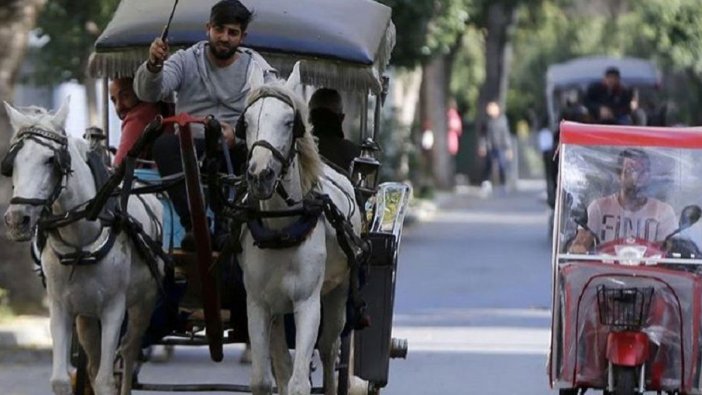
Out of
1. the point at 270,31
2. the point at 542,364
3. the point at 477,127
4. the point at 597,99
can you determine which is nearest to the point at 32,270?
the point at 542,364

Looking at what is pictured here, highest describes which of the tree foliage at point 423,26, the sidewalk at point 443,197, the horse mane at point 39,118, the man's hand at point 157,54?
the tree foliage at point 423,26

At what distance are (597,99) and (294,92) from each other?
1486cm

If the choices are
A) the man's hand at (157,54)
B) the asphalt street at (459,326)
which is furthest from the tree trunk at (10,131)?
the man's hand at (157,54)

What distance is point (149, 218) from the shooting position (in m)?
11.1

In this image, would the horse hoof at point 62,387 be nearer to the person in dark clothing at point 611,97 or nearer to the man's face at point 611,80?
the person in dark clothing at point 611,97

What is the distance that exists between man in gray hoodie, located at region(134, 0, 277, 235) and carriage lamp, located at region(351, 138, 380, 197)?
36.9 inches

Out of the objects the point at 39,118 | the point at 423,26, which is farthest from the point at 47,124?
the point at 423,26

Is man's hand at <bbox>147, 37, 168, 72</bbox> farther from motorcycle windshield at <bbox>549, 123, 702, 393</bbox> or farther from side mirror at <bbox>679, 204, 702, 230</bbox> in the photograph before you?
side mirror at <bbox>679, 204, 702, 230</bbox>

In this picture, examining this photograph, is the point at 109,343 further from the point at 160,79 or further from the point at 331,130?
the point at 331,130

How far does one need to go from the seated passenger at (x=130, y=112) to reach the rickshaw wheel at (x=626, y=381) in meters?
2.92

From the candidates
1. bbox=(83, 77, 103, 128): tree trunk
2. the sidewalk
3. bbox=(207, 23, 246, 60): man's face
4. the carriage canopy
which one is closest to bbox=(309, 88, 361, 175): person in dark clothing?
the carriage canopy

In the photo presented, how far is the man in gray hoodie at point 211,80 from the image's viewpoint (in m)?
10.8

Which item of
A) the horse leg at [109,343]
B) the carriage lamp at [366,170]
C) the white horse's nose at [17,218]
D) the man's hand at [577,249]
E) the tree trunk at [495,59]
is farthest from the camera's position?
the tree trunk at [495,59]

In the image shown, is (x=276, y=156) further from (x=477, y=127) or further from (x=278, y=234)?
(x=477, y=127)
